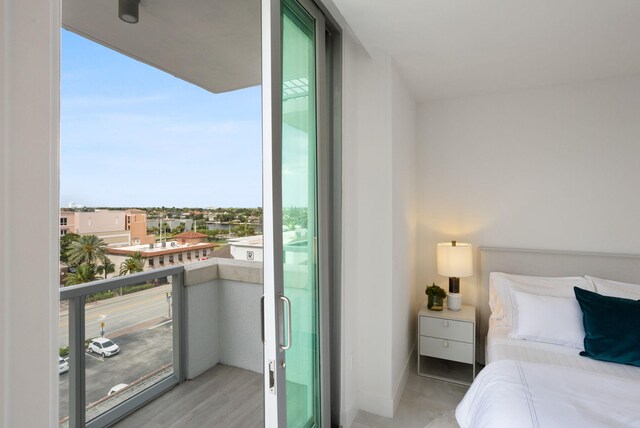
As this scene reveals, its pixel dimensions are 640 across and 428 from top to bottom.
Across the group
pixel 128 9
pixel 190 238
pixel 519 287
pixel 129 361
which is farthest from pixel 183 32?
pixel 519 287

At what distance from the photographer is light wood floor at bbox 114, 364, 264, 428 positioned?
88.7 inches

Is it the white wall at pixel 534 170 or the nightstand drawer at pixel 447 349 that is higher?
the white wall at pixel 534 170

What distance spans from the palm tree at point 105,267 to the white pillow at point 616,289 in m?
A: 3.46

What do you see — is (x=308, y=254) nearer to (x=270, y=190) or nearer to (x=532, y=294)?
(x=270, y=190)

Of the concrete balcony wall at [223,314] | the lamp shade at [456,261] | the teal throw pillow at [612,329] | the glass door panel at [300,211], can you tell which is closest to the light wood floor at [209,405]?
the concrete balcony wall at [223,314]

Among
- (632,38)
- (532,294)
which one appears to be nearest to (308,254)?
(532,294)

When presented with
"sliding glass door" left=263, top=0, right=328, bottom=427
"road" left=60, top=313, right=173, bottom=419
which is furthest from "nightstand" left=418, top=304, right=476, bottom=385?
"road" left=60, top=313, right=173, bottom=419

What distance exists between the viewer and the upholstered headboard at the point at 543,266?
103 inches

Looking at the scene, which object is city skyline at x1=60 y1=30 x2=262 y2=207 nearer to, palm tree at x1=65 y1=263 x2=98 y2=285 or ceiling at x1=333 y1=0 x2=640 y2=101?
palm tree at x1=65 y1=263 x2=98 y2=285

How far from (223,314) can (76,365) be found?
1180mm

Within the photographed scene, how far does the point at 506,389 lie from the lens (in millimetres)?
1652

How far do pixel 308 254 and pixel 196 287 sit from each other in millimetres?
1457

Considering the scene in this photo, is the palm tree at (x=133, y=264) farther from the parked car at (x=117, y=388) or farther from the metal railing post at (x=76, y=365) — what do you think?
the parked car at (x=117, y=388)

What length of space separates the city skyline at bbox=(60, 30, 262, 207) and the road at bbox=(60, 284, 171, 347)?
68cm
